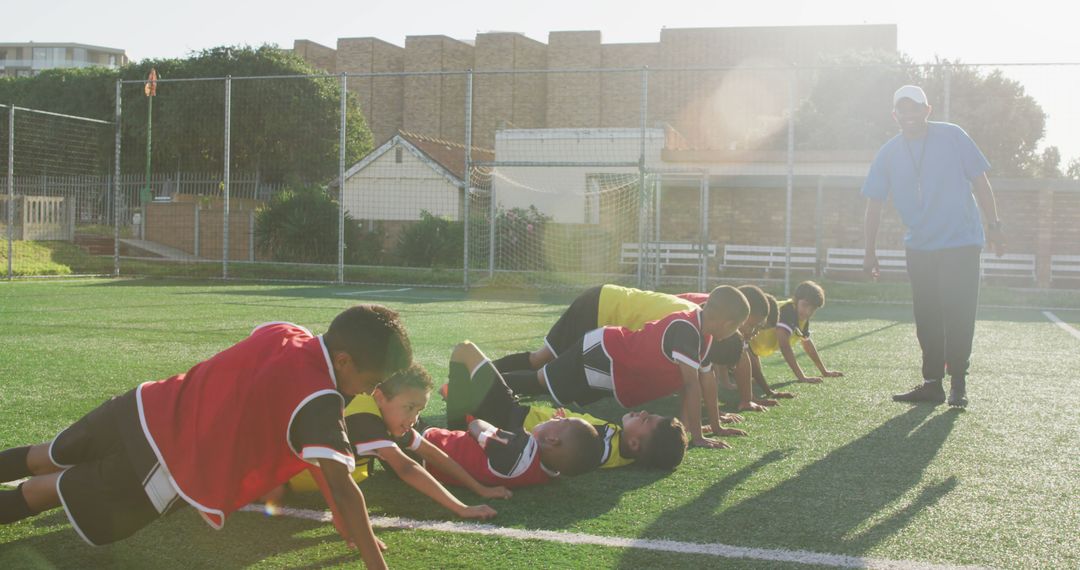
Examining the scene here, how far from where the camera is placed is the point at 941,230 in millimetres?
6336

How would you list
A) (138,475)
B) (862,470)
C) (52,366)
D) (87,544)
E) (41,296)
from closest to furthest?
(138,475), (87,544), (862,470), (52,366), (41,296)

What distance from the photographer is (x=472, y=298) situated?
15.3 meters

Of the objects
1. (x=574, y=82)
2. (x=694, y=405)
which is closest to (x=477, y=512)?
(x=694, y=405)

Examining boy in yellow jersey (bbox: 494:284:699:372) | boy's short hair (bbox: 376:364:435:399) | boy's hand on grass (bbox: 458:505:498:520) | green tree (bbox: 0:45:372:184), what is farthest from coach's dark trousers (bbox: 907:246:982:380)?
green tree (bbox: 0:45:372:184)

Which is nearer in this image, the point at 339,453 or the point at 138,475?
the point at 339,453

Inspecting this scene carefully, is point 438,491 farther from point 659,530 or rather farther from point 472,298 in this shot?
point 472,298

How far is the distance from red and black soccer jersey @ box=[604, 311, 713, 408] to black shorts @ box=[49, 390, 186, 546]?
265 centimetres

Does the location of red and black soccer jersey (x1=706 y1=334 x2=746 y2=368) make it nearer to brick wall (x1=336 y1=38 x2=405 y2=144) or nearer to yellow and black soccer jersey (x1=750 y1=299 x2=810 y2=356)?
yellow and black soccer jersey (x1=750 y1=299 x2=810 y2=356)

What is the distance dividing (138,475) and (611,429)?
7.16 feet

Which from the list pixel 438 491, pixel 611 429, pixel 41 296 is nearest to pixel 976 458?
pixel 611 429

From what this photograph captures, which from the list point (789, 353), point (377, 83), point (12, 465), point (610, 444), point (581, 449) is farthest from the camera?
point (377, 83)

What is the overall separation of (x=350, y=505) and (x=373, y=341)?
449 millimetres

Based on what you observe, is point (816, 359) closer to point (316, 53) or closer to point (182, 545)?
point (182, 545)

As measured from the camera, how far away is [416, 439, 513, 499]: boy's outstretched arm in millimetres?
3902
